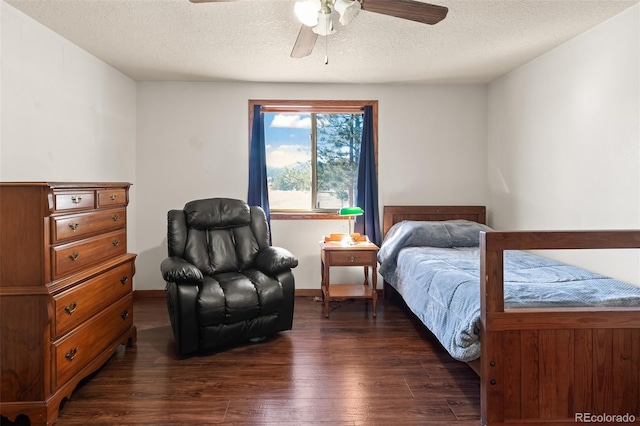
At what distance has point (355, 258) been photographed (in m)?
3.61

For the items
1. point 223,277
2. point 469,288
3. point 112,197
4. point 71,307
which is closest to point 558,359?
point 469,288

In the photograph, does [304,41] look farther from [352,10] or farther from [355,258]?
[355,258]

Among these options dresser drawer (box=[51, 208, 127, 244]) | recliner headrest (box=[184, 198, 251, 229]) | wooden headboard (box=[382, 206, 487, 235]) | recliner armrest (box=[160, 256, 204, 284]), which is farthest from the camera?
wooden headboard (box=[382, 206, 487, 235])

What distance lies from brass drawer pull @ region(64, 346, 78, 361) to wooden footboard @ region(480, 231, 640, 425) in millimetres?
2166

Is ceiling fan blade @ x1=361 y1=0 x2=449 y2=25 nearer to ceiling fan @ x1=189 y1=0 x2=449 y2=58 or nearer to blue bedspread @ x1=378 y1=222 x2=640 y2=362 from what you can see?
ceiling fan @ x1=189 y1=0 x2=449 y2=58

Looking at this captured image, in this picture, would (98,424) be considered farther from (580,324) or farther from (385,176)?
(385,176)

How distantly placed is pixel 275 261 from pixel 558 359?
200cm

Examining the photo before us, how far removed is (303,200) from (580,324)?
306cm

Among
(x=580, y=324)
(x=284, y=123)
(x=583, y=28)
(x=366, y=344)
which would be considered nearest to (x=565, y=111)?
(x=583, y=28)

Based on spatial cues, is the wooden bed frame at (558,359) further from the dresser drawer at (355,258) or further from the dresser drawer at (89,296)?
the dresser drawer at (89,296)

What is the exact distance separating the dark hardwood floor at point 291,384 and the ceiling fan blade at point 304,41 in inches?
82.4

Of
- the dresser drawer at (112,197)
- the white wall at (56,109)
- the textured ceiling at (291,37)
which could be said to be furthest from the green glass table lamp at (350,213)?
the white wall at (56,109)

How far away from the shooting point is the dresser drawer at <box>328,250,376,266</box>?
11.8 feet

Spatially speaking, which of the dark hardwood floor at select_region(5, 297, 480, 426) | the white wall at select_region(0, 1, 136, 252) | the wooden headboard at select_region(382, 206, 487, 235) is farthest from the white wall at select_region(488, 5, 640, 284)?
the white wall at select_region(0, 1, 136, 252)
